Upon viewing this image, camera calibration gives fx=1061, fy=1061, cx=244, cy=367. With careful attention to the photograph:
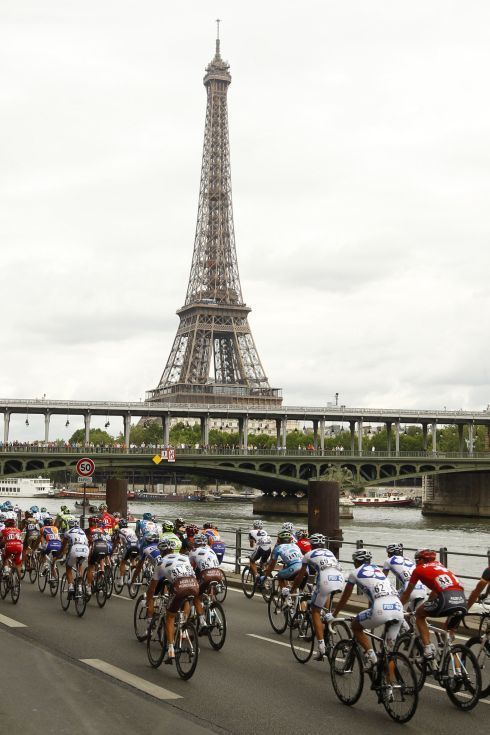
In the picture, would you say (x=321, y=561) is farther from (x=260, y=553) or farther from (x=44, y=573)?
(x=44, y=573)

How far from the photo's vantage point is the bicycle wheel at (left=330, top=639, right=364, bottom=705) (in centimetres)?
1253

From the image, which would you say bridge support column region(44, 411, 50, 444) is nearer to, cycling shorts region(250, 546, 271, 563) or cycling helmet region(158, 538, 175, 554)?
cycling shorts region(250, 546, 271, 563)

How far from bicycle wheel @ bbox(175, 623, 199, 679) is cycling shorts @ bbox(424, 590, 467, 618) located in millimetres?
3061

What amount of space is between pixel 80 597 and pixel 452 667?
33.0ft

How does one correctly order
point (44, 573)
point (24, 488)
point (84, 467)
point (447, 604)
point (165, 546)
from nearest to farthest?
point (447, 604) → point (165, 546) → point (44, 573) → point (84, 467) → point (24, 488)

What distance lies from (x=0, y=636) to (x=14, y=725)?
259 inches

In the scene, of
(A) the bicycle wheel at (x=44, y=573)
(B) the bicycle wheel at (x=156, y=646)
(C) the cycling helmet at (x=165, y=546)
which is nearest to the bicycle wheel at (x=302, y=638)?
(B) the bicycle wheel at (x=156, y=646)

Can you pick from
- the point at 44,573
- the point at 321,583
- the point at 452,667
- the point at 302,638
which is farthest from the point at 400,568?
the point at 44,573

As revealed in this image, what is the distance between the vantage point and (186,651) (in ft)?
46.1

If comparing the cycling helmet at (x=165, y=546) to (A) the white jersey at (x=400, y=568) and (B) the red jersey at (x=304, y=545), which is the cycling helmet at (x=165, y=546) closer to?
(A) the white jersey at (x=400, y=568)

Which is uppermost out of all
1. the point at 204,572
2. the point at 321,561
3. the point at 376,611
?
the point at 321,561

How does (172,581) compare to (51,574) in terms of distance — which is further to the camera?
(51,574)

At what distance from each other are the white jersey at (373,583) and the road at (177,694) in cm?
135

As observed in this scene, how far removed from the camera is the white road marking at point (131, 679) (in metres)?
13.0
